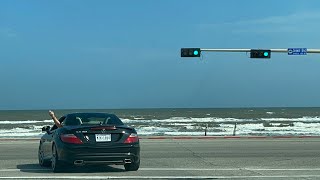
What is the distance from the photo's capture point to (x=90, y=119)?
41.4 ft

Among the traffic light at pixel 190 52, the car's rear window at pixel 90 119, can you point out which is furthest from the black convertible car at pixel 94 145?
the traffic light at pixel 190 52

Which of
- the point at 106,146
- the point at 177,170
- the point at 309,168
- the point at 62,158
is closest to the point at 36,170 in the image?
the point at 62,158

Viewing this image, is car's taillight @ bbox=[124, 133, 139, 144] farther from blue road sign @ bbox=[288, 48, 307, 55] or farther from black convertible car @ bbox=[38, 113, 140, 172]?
blue road sign @ bbox=[288, 48, 307, 55]

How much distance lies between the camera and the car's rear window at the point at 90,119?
12470 mm

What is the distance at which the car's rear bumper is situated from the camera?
11.7 meters

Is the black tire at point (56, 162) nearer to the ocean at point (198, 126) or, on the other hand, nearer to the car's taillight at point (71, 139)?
the car's taillight at point (71, 139)

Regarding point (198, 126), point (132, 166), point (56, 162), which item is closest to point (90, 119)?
point (56, 162)

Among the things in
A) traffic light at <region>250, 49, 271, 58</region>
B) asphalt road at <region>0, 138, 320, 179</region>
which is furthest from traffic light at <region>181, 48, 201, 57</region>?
asphalt road at <region>0, 138, 320, 179</region>

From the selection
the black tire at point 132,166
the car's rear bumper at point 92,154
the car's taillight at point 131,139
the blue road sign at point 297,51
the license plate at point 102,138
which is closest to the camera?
the car's rear bumper at point 92,154

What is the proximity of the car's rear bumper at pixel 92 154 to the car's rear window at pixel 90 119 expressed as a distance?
2.73 ft

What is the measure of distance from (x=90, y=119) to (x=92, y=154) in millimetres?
1150

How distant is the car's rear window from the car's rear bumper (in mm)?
831

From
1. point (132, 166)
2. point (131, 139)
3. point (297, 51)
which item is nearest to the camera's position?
point (131, 139)

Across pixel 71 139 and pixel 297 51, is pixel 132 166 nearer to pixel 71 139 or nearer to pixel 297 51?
pixel 71 139
